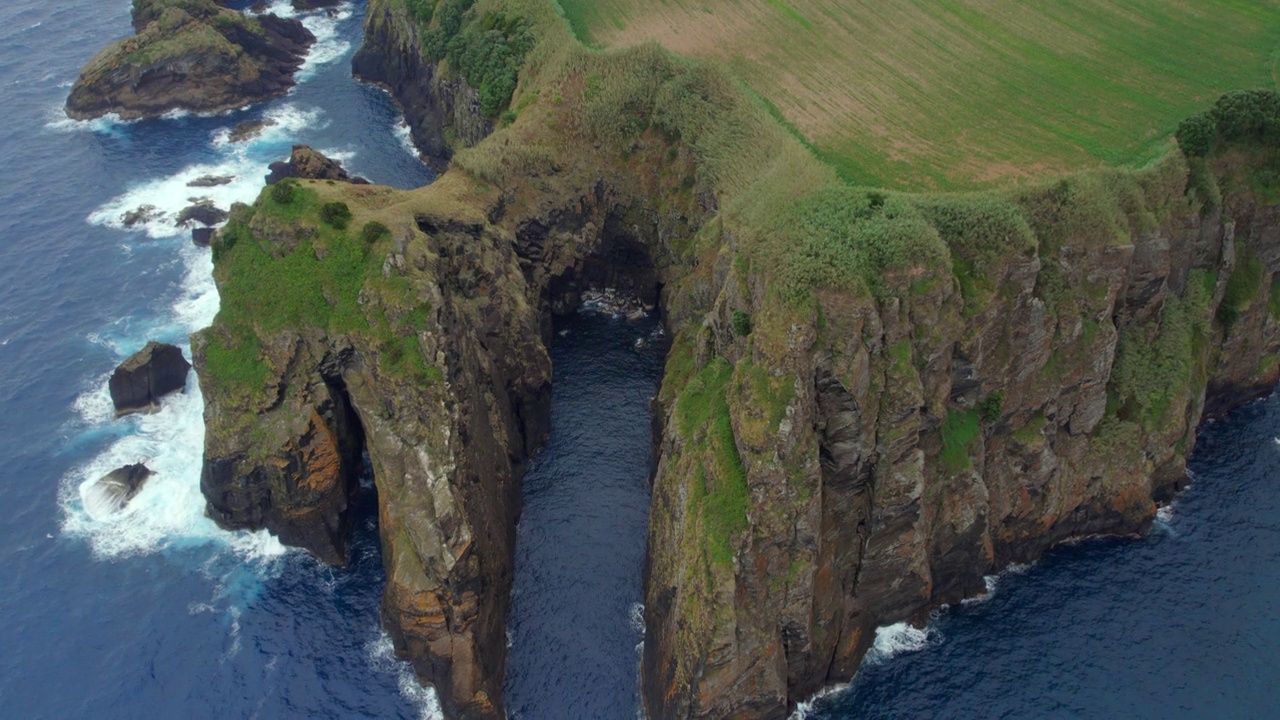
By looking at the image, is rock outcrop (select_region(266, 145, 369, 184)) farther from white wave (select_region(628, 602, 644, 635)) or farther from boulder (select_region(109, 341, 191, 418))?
white wave (select_region(628, 602, 644, 635))

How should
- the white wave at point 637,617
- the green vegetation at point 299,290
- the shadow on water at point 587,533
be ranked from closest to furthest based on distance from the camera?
the shadow on water at point 587,533 → the white wave at point 637,617 → the green vegetation at point 299,290

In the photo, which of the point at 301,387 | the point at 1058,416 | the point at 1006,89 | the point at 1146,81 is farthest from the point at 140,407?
the point at 1146,81

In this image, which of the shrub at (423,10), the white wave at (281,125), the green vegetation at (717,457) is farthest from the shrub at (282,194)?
the shrub at (423,10)

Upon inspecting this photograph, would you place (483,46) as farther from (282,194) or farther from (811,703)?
(811,703)

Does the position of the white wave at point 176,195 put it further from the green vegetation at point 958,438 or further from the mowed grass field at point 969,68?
the green vegetation at point 958,438

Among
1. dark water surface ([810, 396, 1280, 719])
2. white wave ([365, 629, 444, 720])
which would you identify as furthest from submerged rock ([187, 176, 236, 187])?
dark water surface ([810, 396, 1280, 719])

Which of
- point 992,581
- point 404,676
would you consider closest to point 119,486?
point 404,676

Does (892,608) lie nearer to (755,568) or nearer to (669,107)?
(755,568)
